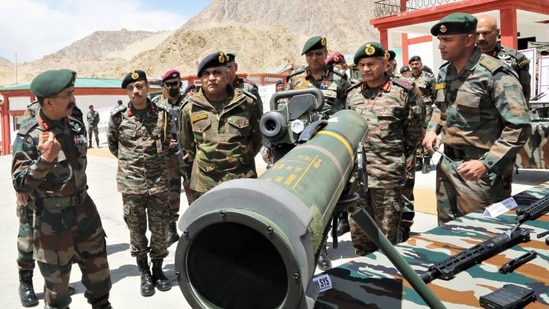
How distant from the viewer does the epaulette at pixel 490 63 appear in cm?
302

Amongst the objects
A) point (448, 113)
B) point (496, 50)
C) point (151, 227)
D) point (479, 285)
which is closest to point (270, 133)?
point (479, 285)

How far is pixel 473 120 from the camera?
312cm

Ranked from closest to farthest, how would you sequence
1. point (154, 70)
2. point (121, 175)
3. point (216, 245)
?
point (216, 245)
point (121, 175)
point (154, 70)

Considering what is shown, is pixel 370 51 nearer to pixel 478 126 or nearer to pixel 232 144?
pixel 478 126

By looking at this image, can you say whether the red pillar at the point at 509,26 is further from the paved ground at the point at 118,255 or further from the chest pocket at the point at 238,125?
the chest pocket at the point at 238,125

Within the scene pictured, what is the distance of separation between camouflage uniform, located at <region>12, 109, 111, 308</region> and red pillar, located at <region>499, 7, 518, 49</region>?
525 inches

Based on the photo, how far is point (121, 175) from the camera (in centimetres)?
420

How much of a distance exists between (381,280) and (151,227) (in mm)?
2727

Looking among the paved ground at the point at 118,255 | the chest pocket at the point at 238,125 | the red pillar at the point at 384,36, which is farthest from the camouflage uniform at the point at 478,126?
the red pillar at the point at 384,36

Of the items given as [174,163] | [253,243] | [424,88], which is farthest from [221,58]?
[424,88]

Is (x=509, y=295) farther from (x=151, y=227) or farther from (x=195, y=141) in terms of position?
(x=151, y=227)

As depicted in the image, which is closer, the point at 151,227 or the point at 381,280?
the point at 381,280

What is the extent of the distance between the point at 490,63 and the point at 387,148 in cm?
98

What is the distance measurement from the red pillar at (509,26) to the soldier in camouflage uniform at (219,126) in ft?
39.8
